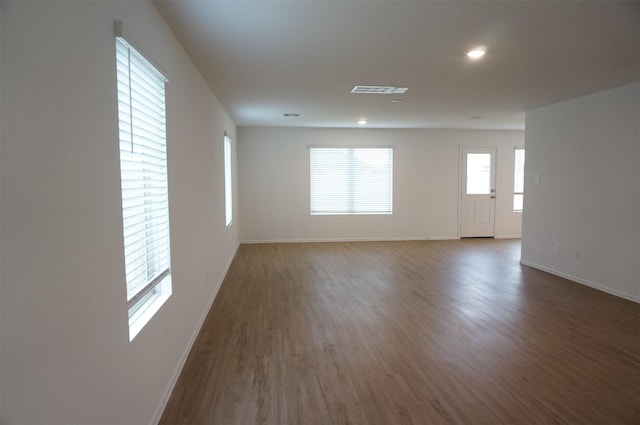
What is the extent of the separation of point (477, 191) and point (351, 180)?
289 cm

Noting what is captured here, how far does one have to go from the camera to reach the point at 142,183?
1.93 m

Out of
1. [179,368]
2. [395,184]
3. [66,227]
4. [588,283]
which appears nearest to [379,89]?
[179,368]

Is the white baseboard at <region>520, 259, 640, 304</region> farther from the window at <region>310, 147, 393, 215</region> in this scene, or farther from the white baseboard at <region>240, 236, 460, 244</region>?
the window at <region>310, 147, 393, 215</region>

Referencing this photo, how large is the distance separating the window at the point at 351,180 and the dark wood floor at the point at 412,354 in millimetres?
3148

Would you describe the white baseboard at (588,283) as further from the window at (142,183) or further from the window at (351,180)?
the window at (142,183)

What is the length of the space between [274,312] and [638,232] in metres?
4.09

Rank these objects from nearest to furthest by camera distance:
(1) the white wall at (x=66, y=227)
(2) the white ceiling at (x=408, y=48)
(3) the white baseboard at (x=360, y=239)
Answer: (1) the white wall at (x=66, y=227), (2) the white ceiling at (x=408, y=48), (3) the white baseboard at (x=360, y=239)

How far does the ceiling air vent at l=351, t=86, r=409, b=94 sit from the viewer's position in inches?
164

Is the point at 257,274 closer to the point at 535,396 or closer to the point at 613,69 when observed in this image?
the point at 535,396

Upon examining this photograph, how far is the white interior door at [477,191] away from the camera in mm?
8250

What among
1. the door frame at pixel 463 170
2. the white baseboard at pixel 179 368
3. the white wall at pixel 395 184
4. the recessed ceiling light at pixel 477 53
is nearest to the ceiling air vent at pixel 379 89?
the recessed ceiling light at pixel 477 53

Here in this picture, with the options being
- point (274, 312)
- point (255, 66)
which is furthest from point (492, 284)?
point (255, 66)

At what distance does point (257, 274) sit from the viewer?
208 inches

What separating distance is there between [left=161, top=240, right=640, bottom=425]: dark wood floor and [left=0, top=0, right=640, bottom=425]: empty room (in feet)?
0.07
